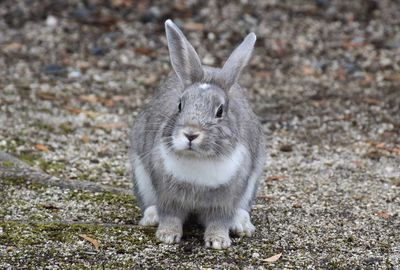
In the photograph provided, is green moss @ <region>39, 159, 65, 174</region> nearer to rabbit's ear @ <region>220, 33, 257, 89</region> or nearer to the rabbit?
the rabbit

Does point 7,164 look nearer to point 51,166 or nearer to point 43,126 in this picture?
point 51,166

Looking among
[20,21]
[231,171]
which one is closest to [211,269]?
[231,171]

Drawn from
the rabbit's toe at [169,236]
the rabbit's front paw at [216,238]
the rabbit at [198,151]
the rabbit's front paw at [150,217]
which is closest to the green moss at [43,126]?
the rabbit at [198,151]

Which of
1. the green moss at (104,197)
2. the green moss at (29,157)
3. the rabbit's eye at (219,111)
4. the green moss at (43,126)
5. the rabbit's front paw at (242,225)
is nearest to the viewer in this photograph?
the rabbit's eye at (219,111)

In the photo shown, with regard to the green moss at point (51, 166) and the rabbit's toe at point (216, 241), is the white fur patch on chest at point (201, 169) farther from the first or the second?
the green moss at point (51, 166)

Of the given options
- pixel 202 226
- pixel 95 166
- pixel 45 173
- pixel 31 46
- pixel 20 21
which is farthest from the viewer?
pixel 20 21

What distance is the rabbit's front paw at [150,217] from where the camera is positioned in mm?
6254

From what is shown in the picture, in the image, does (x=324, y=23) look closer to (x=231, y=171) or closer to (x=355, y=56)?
(x=355, y=56)

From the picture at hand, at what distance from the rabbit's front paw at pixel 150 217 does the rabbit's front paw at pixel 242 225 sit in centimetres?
60

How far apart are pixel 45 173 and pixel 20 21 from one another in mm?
6210

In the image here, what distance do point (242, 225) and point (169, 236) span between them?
2.04 ft

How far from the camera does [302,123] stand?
33.2ft

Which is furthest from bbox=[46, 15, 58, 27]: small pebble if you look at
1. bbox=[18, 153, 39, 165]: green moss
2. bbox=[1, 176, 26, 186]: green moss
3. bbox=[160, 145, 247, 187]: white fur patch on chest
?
bbox=[160, 145, 247, 187]: white fur patch on chest

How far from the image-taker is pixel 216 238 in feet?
19.3
